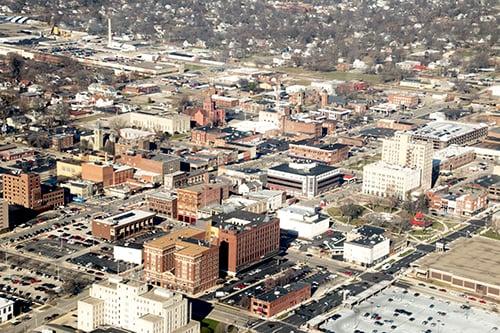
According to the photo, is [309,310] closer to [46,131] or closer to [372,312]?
[372,312]

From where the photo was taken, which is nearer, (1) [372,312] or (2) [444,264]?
(1) [372,312]

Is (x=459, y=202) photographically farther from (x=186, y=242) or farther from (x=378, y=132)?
(x=186, y=242)

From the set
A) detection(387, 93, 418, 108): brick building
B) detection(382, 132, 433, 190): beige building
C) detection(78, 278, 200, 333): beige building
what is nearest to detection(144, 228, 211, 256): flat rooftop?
detection(78, 278, 200, 333): beige building

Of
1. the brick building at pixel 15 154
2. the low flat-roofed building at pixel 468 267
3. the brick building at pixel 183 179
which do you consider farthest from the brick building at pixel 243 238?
the brick building at pixel 15 154

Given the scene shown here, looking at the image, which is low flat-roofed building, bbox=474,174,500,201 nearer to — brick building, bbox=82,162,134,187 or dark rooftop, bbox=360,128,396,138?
dark rooftop, bbox=360,128,396,138

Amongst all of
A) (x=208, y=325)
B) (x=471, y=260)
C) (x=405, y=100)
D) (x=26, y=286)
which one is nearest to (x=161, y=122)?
(x=405, y=100)

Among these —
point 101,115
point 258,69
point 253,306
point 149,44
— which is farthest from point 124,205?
point 149,44

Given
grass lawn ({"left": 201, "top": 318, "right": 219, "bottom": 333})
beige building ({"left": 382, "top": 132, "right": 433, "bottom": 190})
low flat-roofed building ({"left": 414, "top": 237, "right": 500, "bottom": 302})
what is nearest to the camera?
grass lawn ({"left": 201, "top": 318, "right": 219, "bottom": 333})

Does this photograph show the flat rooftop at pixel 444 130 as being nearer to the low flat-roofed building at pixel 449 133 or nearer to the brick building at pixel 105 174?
the low flat-roofed building at pixel 449 133
